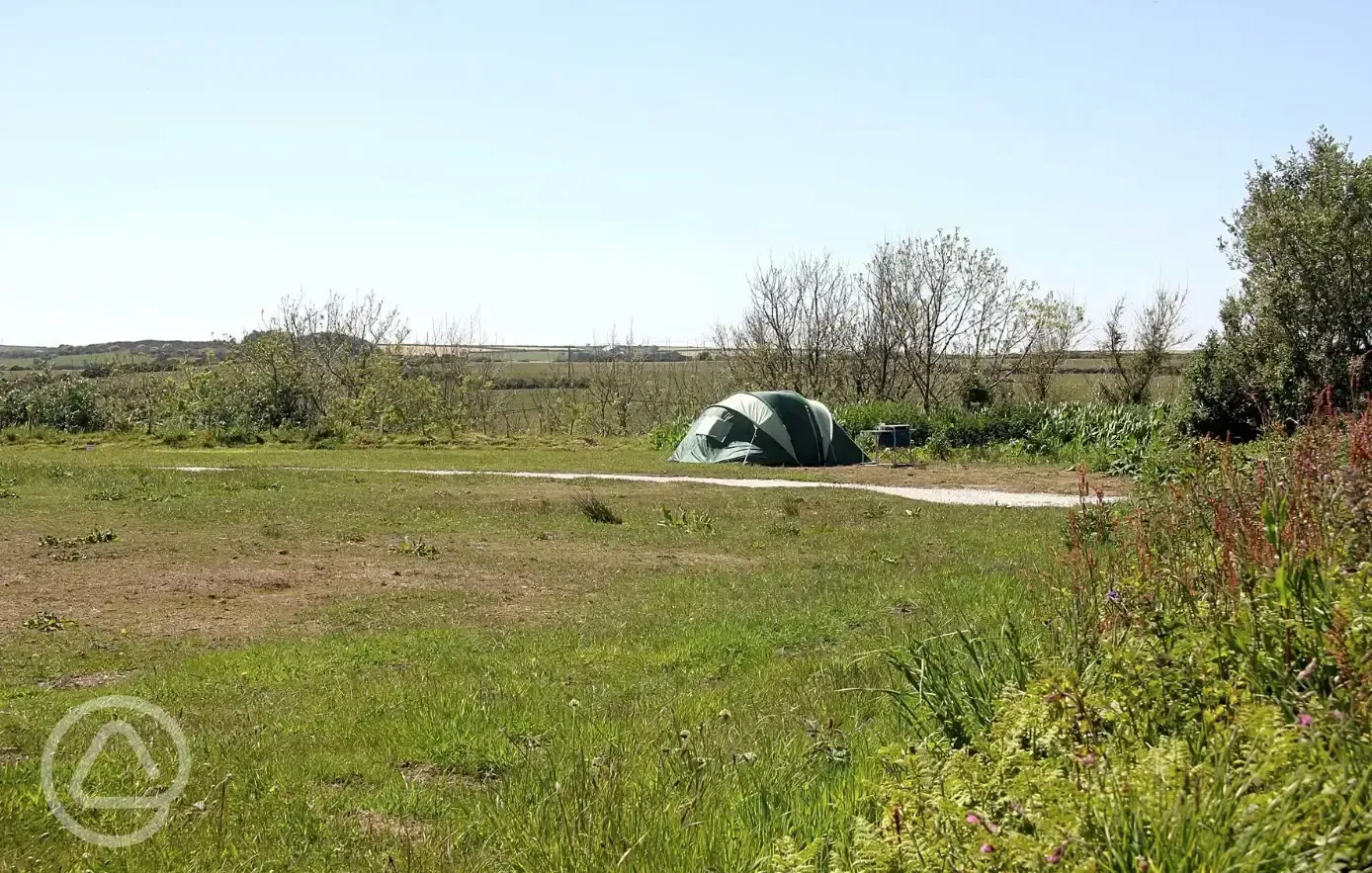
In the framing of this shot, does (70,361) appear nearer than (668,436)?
No

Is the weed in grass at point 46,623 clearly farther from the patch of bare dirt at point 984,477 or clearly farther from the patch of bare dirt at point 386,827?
the patch of bare dirt at point 984,477

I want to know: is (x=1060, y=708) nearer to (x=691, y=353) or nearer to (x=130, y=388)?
(x=130, y=388)

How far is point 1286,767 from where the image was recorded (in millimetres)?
3025

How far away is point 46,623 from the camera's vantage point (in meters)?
9.52

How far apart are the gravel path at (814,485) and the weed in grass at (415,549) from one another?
9305 mm

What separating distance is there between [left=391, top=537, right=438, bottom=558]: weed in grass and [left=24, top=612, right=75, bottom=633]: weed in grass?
4535mm

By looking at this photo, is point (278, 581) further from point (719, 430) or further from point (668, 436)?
point (668, 436)

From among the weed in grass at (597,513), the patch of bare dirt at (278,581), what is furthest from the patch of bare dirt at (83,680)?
the weed in grass at (597,513)

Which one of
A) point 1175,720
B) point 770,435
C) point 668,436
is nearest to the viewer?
point 1175,720

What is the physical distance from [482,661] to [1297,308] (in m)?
22.4

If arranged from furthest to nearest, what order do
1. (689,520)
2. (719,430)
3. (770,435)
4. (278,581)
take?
1. (719,430)
2. (770,435)
3. (689,520)
4. (278,581)

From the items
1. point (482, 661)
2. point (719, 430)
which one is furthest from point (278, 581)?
point (719, 430)

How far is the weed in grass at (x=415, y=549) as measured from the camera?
13938 millimetres

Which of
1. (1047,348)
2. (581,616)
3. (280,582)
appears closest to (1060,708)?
(581,616)
